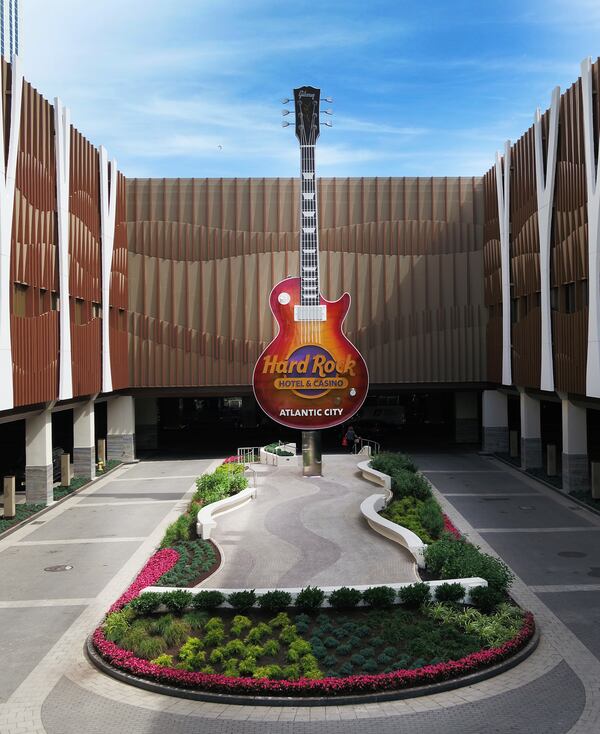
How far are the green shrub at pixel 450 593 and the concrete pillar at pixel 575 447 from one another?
17.0m

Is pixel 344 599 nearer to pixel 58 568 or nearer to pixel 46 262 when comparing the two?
pixel 58 568

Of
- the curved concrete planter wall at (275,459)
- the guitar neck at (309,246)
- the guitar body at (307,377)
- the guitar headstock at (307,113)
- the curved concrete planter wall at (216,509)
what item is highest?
the guitar headstock at (307,113)

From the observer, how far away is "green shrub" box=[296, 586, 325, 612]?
17.6 meters

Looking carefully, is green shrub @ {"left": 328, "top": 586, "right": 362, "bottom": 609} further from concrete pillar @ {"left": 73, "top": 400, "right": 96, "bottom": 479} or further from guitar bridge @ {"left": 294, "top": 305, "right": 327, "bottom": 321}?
concrete pillar @ {"left": 73, "top": 400, "right": 96, "bottom": 479}

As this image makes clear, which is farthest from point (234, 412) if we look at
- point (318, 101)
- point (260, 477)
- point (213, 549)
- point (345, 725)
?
point (345, 725)

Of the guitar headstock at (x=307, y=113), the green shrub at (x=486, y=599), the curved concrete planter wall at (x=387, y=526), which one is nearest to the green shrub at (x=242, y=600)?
the green shrub at (x=486, y=599)

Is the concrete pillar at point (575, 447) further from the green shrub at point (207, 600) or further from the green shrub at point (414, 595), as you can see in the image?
the green shrub at point (207, 600)

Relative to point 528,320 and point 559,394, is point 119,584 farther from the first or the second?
point 528,320

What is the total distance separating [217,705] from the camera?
14.1m

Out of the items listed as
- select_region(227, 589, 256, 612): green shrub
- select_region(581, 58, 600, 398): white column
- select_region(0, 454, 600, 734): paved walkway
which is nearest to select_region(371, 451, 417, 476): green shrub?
select_region(0, 454, 600, 734): paved walkway

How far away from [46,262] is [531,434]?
78.8 ft

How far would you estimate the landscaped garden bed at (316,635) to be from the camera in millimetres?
14500

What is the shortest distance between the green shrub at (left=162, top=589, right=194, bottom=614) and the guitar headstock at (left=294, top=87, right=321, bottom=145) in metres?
22.0

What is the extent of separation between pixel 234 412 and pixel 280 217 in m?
30.3
